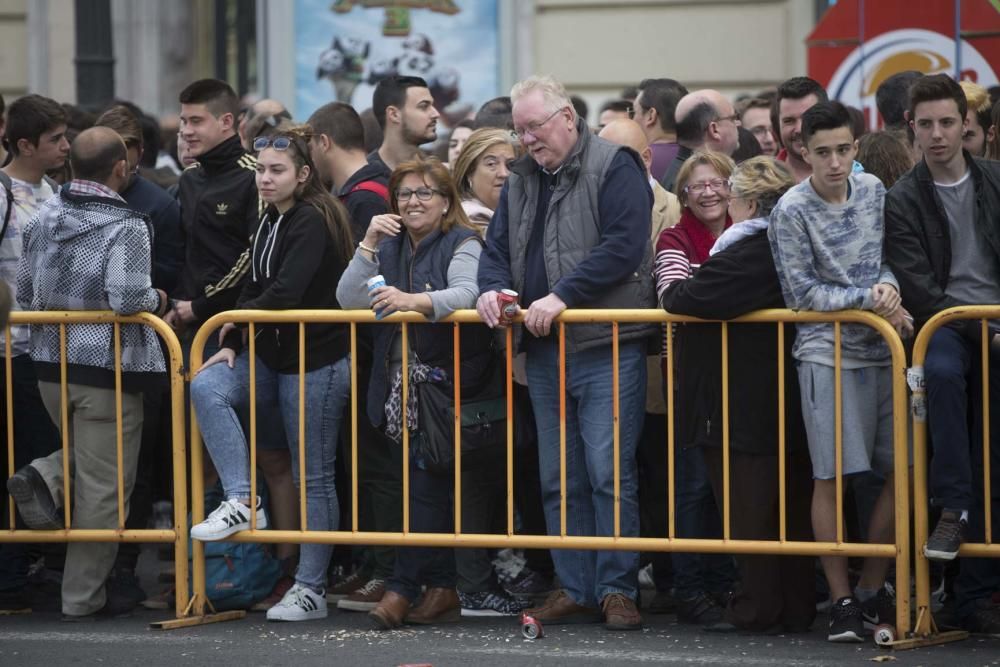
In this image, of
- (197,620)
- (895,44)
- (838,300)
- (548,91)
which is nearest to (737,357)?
(838,300)

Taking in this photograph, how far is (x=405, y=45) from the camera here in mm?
14906

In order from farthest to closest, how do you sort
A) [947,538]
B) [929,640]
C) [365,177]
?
[365,177] < [929,640] < [947,538]

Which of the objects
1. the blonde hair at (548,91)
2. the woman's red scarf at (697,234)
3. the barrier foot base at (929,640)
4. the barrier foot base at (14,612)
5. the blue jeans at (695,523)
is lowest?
the barrier foot base at (14,612)

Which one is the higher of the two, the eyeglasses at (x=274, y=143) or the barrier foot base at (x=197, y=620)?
the eyeglasses at (x=274, y=143)

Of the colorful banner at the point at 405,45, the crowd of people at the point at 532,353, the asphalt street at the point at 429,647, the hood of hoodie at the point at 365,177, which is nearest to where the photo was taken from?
the asphalt street at the point at 429,647

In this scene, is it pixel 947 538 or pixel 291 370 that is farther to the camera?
pixel 291 370

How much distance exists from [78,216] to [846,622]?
371 cm

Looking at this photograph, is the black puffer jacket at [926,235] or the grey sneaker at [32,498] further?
the grey sneaker at [32,498]

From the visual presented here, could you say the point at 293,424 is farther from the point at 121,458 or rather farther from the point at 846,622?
the point at 846,622

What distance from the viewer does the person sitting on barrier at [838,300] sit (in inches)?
270

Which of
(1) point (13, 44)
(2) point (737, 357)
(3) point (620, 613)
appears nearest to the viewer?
(2) point (737, 357)

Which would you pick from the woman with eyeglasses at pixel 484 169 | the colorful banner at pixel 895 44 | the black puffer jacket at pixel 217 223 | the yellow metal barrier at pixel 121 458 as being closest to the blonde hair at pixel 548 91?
the woman with eyeglasses at pixel 484 169

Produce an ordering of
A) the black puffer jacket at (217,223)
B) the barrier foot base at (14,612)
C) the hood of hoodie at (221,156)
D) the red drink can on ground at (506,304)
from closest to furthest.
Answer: the red drink can on ground at (506,304) < the barrier foot base at (14,612) < the black puffer jacket at (217,223) < the hood of hoodie at (221,156)

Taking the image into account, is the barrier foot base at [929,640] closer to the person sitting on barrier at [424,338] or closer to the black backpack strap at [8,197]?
the person sitting on barrier at [424,338]
